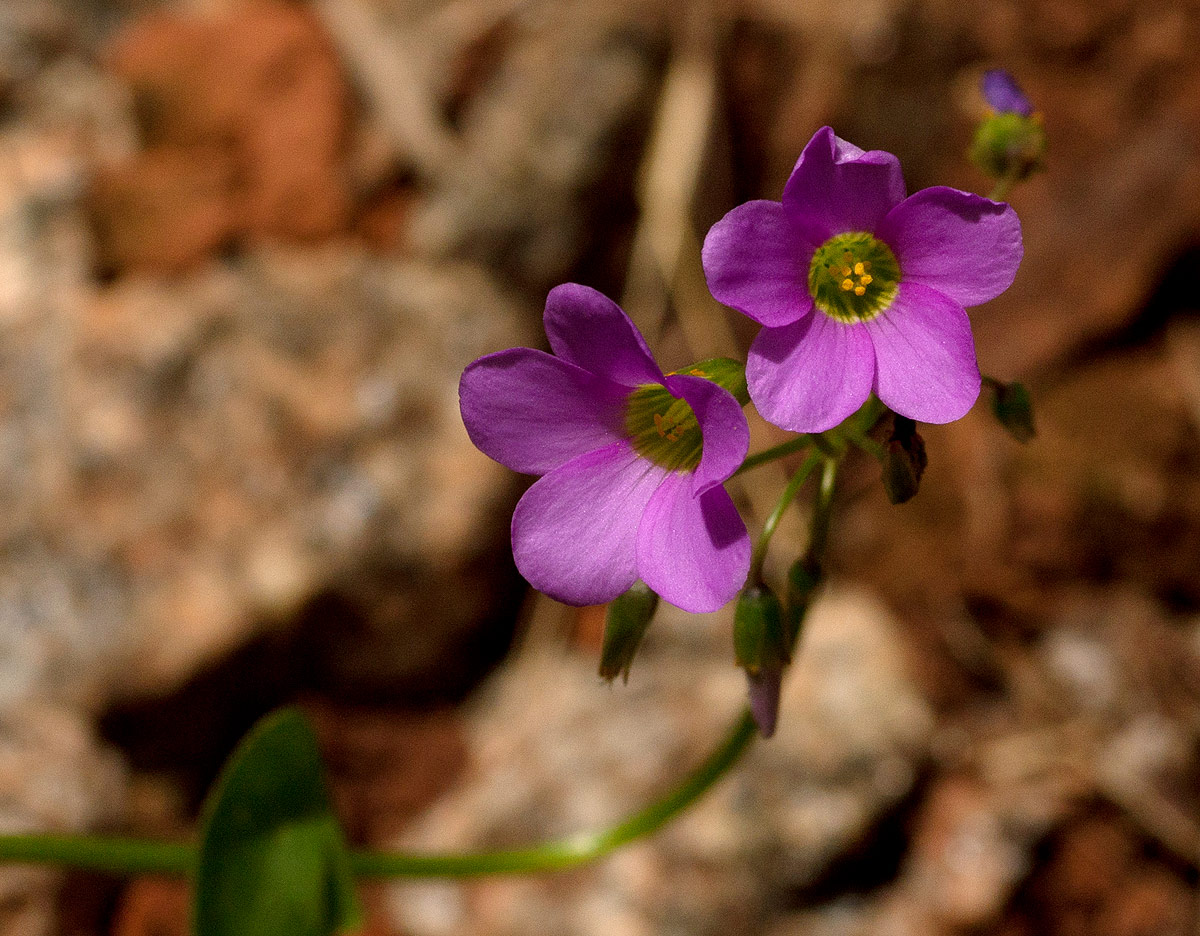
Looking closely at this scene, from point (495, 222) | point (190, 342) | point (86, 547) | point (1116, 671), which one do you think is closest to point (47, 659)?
point (86, 547)

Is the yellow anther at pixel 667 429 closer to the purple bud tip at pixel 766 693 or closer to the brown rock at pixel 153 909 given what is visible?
the purple bud tip at pixel 766 693

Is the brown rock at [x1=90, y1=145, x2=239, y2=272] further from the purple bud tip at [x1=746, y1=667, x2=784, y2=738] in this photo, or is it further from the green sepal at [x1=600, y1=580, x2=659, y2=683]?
the purple bud tip at [x1=746, y1=667, x2=784, y2=738]

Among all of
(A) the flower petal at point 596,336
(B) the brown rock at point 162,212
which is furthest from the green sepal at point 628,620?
(B) the brown rock at point 162,212

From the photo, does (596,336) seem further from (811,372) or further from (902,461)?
(902,461)

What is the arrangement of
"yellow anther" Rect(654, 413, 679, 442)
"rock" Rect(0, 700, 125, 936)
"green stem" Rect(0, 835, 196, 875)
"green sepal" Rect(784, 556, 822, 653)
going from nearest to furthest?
"yellow anther" Rect(654, 413, 679, 442) → "green sepal" Rect(784, 556, 822, 653) → "green stem" Rect(0, 835, 196, 875) → "rock" Rect(0, 700, 125, 936)

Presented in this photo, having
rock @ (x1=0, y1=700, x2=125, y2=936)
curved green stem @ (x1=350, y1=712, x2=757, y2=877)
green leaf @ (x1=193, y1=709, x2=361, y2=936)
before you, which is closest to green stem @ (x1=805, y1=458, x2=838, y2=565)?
curved green stem @ (x1=350, y1=712, x2=757, y2=877)

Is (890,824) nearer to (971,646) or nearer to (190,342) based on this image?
(971,646)
